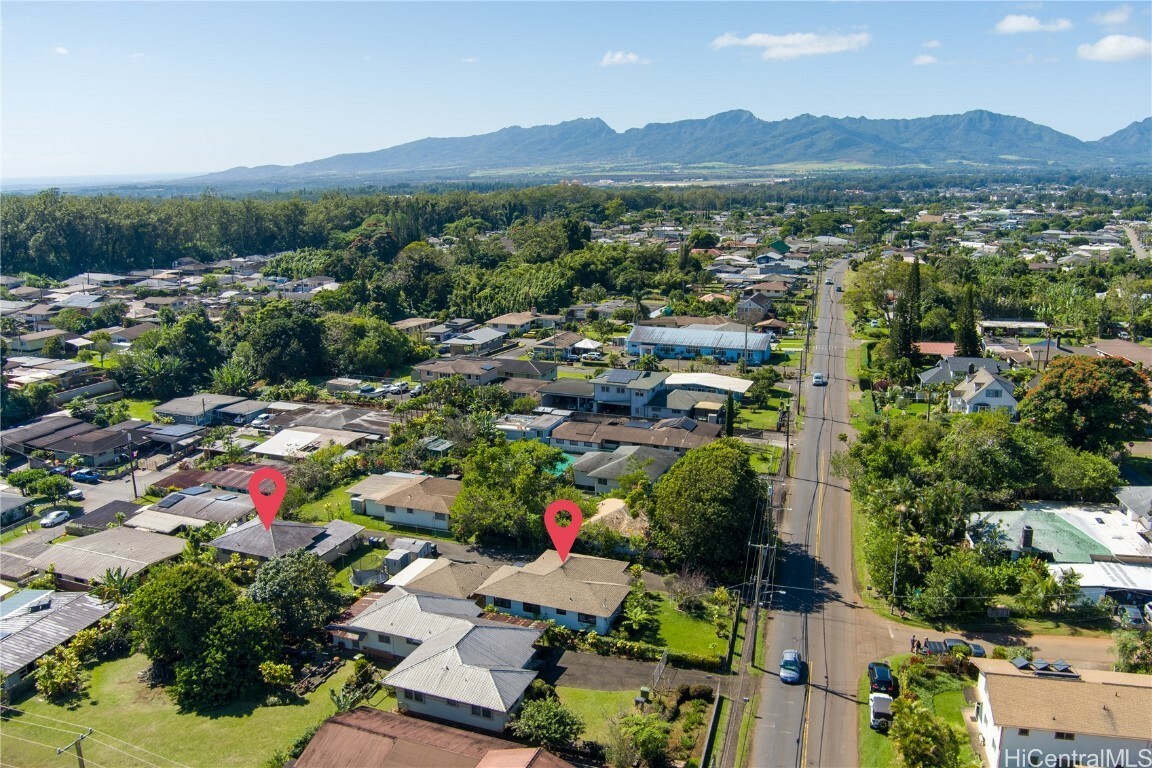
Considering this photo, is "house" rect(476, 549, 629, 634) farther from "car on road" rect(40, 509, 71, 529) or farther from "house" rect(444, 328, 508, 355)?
"house" rect(444, 328, 508, 355)

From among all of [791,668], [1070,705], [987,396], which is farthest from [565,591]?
[987,396]

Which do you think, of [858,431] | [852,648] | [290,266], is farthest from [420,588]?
[290,266]

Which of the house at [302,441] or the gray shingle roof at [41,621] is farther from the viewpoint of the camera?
the house at [302,441]

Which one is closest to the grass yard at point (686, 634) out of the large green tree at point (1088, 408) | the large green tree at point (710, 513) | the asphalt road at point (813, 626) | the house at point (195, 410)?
the asphalt road at point (813, 626)

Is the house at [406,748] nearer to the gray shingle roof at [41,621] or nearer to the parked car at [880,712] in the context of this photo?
the parked car at [880,712]

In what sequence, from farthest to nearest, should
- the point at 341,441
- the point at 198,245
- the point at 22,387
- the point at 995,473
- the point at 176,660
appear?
the point at 198,245 < the point at 22,387 < the point at 341,441 < the point at 995,473 < the point at 176,660

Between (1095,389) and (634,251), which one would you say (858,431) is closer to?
(1095,389)
